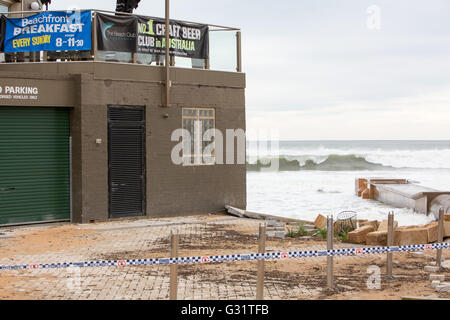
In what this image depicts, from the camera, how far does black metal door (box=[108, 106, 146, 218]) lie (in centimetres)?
1831

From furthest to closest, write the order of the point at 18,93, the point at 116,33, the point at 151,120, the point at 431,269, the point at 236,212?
1. the point at 236,212
2. the point at 151,120
3. the point at 116,33
4. the point at 18,93
5. the point at 431,269

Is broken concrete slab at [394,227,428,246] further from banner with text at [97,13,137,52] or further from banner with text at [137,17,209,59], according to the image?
banner with text at [97,13,137,52]

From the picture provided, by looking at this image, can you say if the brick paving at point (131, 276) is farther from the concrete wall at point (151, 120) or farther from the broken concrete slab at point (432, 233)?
the concrete wall at point (151, 120)

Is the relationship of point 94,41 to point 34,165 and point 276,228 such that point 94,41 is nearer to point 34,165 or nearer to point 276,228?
point 34,165

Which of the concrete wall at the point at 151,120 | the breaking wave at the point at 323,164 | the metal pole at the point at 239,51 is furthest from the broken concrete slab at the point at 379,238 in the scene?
the breaking wave at the point at 323,164

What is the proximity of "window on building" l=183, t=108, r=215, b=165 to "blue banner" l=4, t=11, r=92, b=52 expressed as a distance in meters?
Answer: 4.00

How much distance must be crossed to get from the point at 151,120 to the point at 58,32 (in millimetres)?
3801

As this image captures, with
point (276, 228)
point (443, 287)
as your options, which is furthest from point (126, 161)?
point (443, 287)

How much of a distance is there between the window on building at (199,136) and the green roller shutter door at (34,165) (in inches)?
153

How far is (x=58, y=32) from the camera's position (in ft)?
59.3

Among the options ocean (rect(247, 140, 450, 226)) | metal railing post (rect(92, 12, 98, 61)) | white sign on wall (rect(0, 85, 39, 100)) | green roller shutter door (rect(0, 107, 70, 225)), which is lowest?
ocean (rect(247, 140, 450, 226))

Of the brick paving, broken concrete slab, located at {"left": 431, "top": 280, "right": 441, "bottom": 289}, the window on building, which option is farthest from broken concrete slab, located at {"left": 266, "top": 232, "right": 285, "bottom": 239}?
broken concrete slab, located at {"left": 431, "top": 280, "right": 441, "bottom": 289}

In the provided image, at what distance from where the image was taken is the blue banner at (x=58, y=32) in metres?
18.0
